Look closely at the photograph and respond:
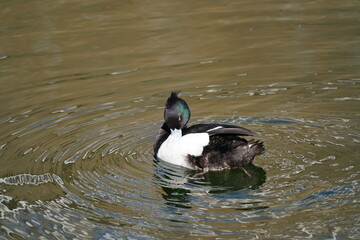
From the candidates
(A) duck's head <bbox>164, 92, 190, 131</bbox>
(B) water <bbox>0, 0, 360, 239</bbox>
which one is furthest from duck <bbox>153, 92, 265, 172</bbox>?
(B) water <bbox>0, 0, 360, 239</bbox>

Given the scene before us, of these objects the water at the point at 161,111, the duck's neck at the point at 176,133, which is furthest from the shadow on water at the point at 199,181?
the duck's neck at the point at 176,133

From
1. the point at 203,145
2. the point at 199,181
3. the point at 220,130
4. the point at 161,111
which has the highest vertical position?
the point at 220,130

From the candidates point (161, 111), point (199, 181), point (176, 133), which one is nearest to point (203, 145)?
point (199, 181)

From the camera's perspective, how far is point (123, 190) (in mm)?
6473

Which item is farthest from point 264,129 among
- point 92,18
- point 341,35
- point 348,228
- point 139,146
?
point 92,18

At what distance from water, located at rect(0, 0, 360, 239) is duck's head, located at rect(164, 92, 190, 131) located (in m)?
0.42

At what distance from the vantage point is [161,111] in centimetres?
890

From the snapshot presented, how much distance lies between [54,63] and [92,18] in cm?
268

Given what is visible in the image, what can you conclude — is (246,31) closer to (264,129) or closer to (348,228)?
(264,129)

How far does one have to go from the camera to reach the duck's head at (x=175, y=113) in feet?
24.5

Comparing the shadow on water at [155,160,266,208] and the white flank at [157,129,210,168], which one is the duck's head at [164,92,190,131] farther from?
Result: the shadow on water at [155,160,266,208]

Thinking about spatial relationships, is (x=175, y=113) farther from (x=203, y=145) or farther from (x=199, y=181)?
(x=199, y=181)

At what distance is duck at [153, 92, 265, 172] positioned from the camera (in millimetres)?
6910

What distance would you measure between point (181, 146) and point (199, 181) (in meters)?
0.53
